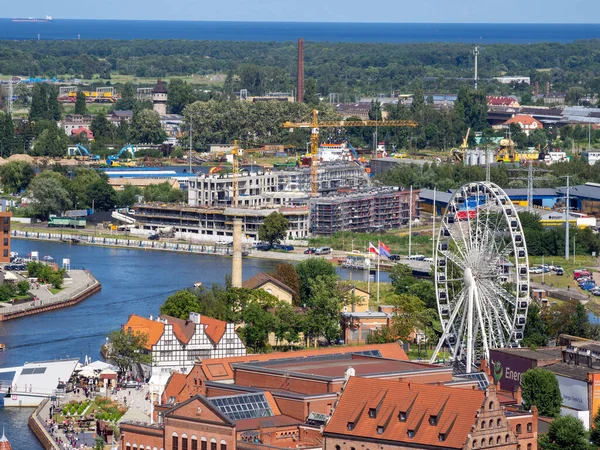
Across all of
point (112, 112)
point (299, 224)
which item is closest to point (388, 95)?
point (112, 112)

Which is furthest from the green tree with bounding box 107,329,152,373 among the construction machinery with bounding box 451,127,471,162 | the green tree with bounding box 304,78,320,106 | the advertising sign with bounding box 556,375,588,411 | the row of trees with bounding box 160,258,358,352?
the green tree with bounding box 304,78,320,106

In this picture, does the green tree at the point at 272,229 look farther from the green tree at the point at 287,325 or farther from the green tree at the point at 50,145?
the green tree at the point at 50,145

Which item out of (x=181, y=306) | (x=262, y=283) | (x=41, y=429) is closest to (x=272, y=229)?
(x=262, y=283)

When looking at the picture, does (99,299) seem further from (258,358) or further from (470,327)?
(258,358)

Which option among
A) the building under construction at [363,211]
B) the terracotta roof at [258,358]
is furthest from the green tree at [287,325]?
the building under construction at [363,211]

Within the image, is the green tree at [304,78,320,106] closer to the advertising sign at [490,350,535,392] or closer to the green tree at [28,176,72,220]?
the green tree at [28,176,72,220]
